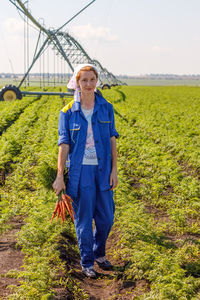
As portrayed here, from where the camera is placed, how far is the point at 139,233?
4.66 metres

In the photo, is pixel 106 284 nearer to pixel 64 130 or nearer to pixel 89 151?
pixel 89 151

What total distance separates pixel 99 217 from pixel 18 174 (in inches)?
157

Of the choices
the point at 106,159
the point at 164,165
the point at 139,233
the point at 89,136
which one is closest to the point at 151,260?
the point at 139,233

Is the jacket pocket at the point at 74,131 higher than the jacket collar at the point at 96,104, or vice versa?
the jacket collar at the point at 96,104

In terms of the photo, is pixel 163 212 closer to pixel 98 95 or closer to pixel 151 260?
pixel 151 260

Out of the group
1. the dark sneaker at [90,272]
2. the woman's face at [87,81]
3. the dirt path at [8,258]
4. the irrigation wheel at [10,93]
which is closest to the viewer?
the dirt path at [8,258]

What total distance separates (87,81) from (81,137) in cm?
53

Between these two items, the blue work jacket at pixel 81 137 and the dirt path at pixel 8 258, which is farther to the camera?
the blue work jacket at pixel 81 137

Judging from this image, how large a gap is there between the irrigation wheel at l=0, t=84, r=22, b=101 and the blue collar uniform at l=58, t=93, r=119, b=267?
765 inches

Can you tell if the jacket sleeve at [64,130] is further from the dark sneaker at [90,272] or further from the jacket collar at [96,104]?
the dark sneaker at [90,272]

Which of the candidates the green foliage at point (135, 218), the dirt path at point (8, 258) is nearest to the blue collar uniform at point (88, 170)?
the green foliage at point (135, 218)

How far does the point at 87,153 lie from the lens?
372cm

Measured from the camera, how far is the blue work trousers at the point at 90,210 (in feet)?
12.3

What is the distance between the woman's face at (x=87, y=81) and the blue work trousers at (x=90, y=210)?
73 centimetres
